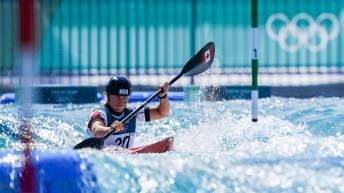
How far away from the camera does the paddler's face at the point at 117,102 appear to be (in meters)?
5.79

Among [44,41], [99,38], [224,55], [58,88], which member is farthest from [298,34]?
[58,88]

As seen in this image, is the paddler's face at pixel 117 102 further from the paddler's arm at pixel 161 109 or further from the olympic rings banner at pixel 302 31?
the olympic rings banner at pixel 302 31

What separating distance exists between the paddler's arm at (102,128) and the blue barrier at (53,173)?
1.36 m

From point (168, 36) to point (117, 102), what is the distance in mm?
8734

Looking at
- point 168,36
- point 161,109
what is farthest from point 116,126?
point 168,36

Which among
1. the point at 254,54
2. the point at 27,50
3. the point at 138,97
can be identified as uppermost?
the point at 27,50

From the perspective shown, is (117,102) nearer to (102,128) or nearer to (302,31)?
(102,128)

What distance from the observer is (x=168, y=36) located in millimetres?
14453

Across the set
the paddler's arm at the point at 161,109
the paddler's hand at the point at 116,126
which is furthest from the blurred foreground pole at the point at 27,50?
the paddler's arm at the point at 161,109

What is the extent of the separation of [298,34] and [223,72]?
5.08 ft

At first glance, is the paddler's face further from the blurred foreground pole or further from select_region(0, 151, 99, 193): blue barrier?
the blurred foreground pole

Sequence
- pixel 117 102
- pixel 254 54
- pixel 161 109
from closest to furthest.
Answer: pixel 117 102 < pixel 161 109 < pixel 254 54

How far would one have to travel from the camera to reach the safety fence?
14156 mm

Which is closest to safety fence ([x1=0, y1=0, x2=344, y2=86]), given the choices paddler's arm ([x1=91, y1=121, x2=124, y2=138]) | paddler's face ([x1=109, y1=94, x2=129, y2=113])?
paddler's face ([x1=109, y1=94, x2=129, y2=113])
